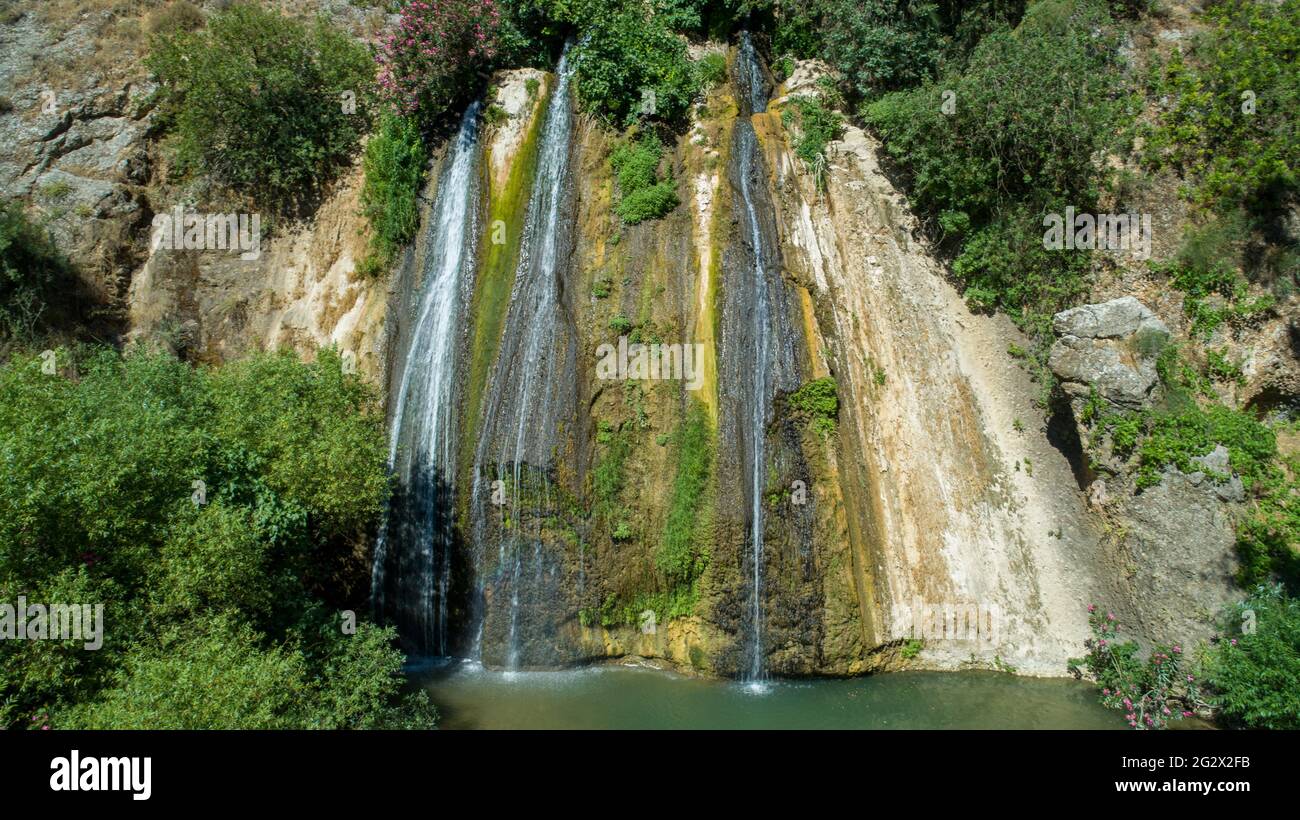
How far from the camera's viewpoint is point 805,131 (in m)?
16.4

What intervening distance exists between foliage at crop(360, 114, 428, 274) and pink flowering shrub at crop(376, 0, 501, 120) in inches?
24.9

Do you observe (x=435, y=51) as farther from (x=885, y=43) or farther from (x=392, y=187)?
(x=885, y=43)

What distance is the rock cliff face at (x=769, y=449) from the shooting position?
12570mm

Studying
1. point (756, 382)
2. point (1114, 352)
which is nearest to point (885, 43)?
point (1114, 352)

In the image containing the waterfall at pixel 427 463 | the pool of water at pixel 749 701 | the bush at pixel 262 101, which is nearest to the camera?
the pool of water at pixel 749 701

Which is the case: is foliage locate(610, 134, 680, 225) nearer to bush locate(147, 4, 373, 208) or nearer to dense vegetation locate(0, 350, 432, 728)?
dense vegetation locate(0, 350, 432, 728)

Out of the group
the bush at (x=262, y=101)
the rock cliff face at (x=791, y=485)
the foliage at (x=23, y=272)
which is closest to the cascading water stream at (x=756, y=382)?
the rock cliff face at (x=791, y=485)

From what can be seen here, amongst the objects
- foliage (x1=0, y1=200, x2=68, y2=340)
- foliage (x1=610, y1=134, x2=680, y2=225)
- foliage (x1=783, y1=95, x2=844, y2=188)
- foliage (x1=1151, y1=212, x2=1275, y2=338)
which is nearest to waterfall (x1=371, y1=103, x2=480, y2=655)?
foliage (x1=610, y1=134, x2=680, y2=225)

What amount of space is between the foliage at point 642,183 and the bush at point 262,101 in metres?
7.29

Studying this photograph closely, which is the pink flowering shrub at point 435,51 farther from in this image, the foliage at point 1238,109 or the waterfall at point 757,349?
the foliage at point 1238,109

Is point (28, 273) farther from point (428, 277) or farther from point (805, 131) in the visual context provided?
point (805, 131)

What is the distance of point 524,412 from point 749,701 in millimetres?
6337

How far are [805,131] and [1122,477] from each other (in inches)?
371

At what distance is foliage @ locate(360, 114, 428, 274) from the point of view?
16484 millimetres
